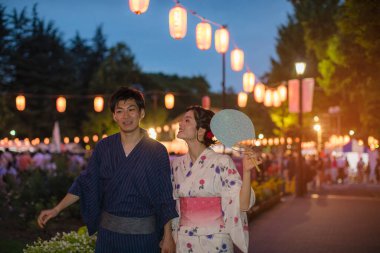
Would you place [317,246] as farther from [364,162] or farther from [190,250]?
[364,162]

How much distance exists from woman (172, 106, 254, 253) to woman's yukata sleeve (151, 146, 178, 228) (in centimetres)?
28

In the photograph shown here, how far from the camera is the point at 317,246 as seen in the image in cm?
1215

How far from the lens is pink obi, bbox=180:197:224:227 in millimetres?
5480

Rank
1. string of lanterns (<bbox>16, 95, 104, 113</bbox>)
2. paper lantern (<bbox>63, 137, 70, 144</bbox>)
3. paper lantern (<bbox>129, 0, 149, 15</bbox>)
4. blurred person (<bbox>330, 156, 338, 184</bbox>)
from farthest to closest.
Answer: paper lantern (<bbox>63, 137, 70, 144</bbox>) → string of lanterns (<bbox>16, 95, 104, 113</bbox>) → blurred person (<bbox>330, 156, 338, 184</bbox>) → paper lantern (<bbox>129, 0, 149, 15</bbox>)

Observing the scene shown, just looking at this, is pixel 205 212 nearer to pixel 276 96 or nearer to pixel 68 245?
pixel 68 245

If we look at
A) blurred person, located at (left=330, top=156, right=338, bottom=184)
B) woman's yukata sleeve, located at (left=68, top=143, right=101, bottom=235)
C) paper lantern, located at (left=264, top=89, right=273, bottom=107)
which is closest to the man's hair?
woman's yukata sleeve, located at (left=68, top=143, right=101, bottom=235)

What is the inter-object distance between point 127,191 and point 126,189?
0.02 meters

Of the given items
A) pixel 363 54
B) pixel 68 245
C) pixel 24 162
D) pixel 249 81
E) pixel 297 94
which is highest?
pixel 363 54

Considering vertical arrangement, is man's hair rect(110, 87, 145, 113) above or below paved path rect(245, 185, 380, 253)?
above

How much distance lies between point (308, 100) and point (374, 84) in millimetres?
4583

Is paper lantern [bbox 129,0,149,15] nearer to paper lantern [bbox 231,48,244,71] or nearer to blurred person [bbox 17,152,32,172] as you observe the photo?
blurred person [bbox 17,152,32,172]

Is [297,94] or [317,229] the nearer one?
[317,229]

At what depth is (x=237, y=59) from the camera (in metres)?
30.5

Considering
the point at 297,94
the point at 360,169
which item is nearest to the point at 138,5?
the point at 297,94
